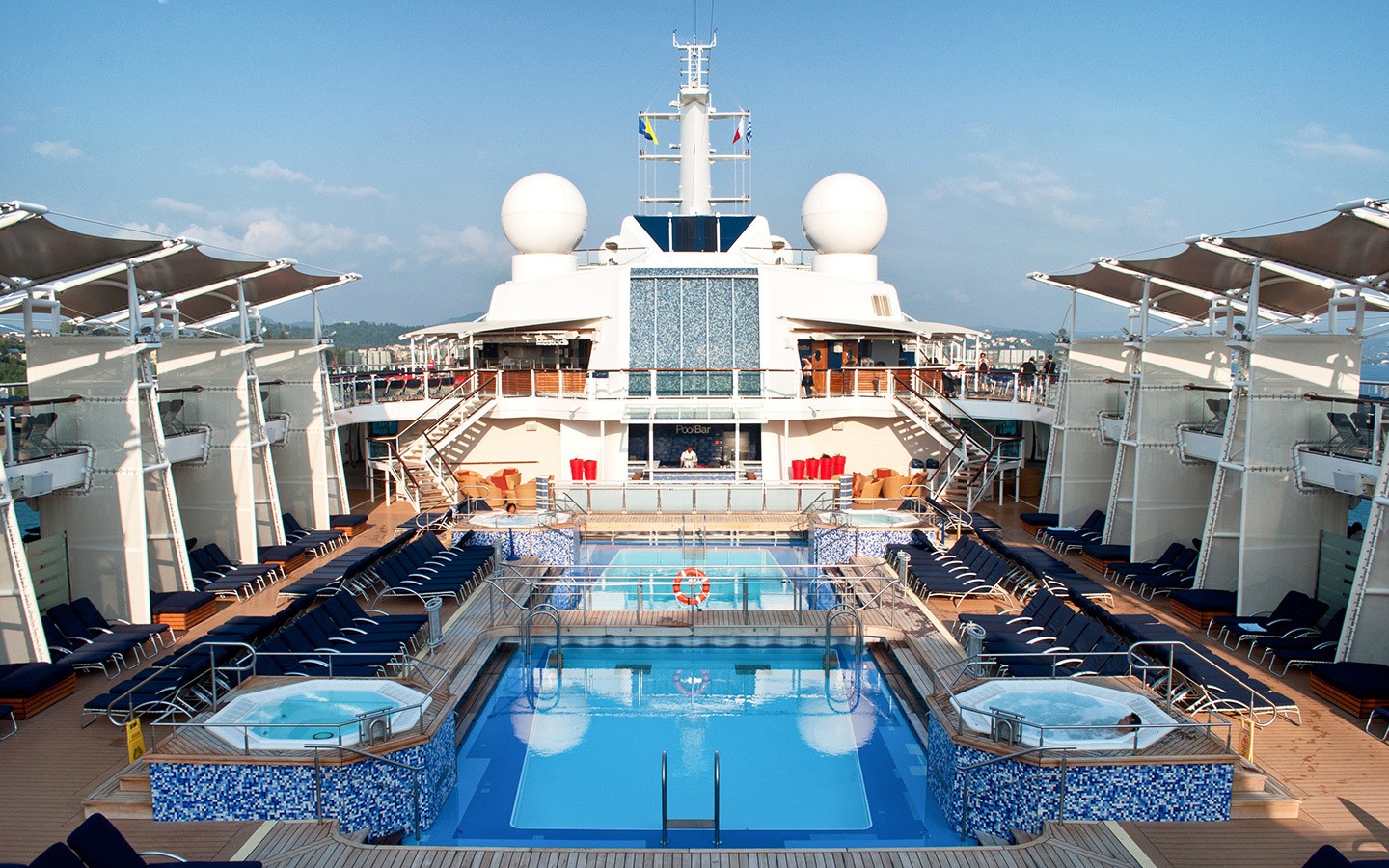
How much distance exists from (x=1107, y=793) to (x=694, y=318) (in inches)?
603

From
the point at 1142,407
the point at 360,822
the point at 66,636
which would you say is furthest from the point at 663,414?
the point at 360,822

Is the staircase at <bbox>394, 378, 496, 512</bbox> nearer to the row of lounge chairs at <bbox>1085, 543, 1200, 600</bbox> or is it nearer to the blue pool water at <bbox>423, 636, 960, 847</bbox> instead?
the blue pool water at <bbox>423, 636, 960, 847</bbox>

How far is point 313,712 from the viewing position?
26.4 ft

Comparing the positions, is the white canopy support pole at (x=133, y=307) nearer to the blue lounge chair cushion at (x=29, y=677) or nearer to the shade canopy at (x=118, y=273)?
the shade canopy at (x=118, y=273)

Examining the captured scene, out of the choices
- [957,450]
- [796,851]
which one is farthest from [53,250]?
[957,450]

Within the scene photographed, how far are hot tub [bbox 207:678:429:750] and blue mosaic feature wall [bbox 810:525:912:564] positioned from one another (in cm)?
829

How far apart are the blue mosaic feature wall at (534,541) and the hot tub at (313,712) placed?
Answer: 7.09 m

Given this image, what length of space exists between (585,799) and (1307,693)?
699cm

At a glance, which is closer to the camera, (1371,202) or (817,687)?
(1371,202)

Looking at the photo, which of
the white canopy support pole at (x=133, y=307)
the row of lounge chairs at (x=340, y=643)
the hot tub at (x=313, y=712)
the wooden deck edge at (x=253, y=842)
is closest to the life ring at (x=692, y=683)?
the row of lounge chairs at (x=340, y=643)

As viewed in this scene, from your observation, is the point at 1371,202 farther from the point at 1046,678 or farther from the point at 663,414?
the point at 663,414

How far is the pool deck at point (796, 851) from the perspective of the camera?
614cm

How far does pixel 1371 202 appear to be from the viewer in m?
8.54

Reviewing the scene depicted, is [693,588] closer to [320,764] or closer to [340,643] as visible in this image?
[340,643]
